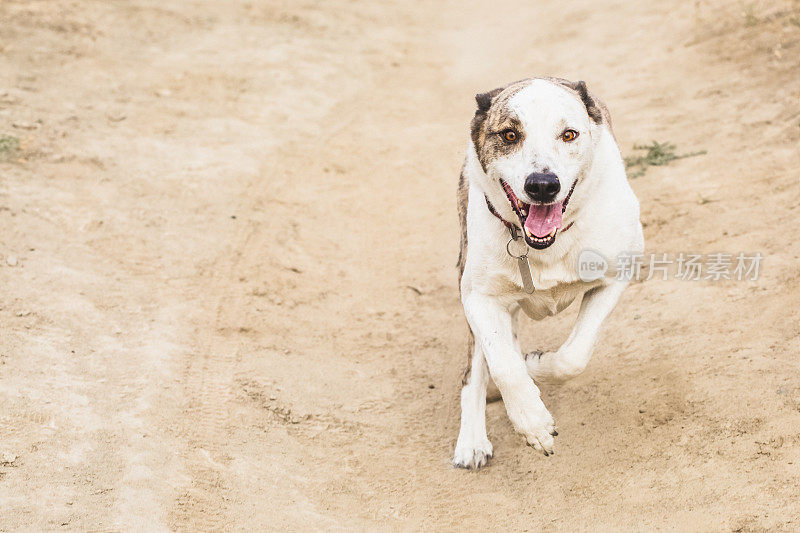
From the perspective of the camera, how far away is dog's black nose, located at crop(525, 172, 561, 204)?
372 cm

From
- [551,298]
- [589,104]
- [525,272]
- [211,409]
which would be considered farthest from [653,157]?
[211,409]

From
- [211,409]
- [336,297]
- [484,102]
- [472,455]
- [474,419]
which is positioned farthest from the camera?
[336,297]

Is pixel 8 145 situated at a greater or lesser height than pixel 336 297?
greater

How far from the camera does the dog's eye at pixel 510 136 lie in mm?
3945

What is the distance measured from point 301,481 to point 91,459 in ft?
3.40

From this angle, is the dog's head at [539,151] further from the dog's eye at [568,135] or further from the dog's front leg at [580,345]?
the dog's front leg at [580,345]

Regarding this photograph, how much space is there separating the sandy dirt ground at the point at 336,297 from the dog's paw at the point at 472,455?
6cm

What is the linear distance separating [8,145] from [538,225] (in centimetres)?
549

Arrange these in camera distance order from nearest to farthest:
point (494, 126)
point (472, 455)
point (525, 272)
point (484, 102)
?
point (494, 126), point (525, 272), point (484, 102), point (472, 455)

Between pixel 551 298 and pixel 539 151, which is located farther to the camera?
pixel 551 298

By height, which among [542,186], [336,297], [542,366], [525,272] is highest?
[542,186]

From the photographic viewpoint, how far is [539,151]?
12.6 feet

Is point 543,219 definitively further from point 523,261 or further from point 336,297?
point 336,297

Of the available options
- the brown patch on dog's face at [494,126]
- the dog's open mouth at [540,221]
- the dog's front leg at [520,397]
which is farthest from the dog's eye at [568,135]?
the dog's front leg at [520,397]
